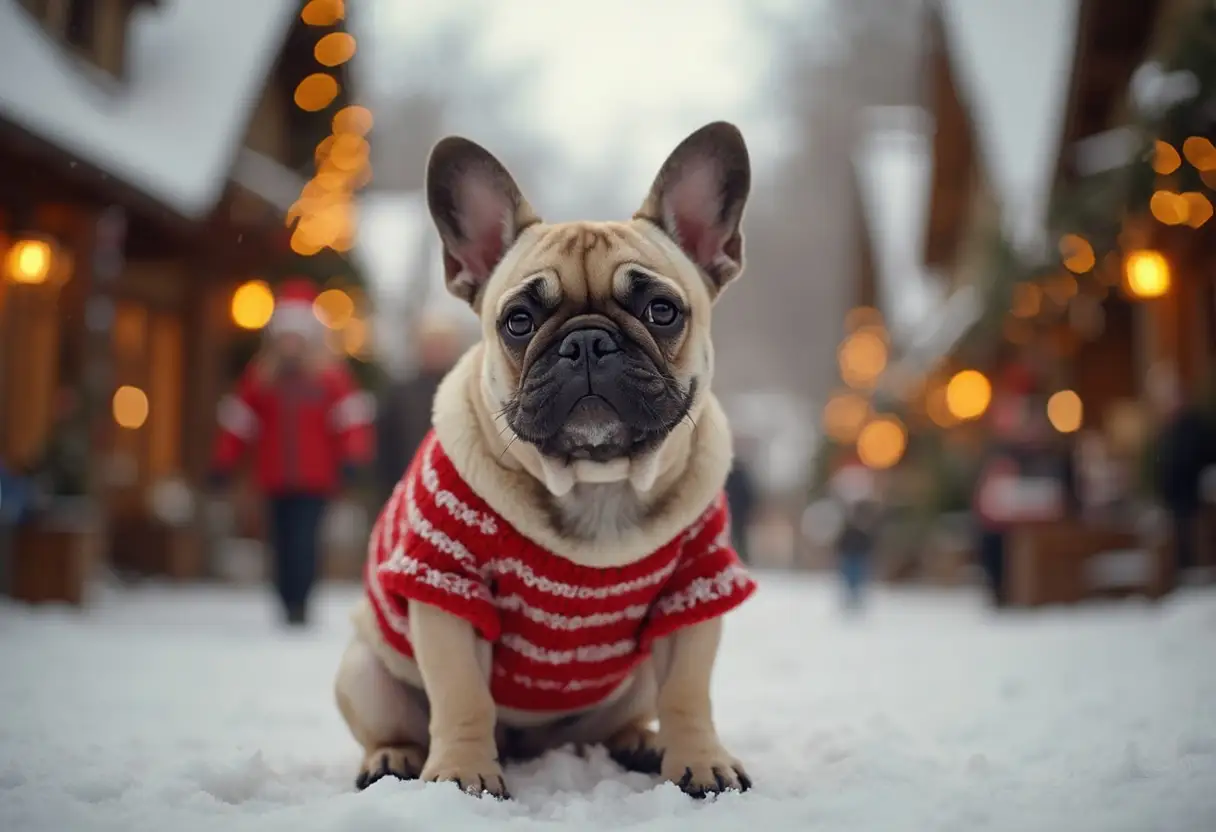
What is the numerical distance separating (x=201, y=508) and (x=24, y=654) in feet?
22.4

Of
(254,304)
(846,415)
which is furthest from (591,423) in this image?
(846,415)

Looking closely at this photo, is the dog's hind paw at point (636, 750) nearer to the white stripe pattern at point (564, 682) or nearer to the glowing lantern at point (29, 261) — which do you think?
the white stripe pattern at point (564, 682)

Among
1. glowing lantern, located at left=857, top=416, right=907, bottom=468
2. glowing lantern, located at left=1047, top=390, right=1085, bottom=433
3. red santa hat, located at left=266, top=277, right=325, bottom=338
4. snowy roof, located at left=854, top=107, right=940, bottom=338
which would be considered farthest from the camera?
snowy roof, located at left=854, top=107, right=940, bottom=338

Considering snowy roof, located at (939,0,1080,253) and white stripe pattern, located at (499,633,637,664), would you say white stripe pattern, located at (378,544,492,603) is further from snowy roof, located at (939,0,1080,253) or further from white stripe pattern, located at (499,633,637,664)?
snowy roof, located at (939,0,1080,253)

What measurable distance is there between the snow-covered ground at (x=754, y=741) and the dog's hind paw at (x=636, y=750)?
7 centimetres

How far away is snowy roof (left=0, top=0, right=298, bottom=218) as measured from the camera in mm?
7043

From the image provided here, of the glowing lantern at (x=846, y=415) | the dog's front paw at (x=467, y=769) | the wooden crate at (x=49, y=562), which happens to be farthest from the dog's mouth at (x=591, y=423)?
the glowing lantern at (x=846, y=415)

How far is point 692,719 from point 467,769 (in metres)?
0.55

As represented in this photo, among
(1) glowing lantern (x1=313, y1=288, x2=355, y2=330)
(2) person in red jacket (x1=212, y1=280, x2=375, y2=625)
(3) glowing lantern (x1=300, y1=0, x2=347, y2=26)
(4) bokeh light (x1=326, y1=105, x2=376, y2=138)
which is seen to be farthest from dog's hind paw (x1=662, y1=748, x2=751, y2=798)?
(3) glowing lantern (x1=300, y1=0, x2=347, y2=26)

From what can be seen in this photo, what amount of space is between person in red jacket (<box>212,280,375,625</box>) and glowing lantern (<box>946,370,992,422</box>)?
943cm

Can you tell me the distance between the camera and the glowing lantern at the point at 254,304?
12.2 metres

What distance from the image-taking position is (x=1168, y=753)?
9.55 feet

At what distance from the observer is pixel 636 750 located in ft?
9.85

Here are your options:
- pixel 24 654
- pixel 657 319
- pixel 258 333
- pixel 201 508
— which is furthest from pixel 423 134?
pixel 657 319
